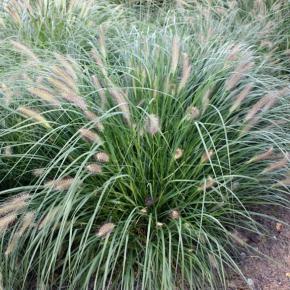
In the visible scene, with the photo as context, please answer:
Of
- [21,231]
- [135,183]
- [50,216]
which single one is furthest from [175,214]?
[21,231]

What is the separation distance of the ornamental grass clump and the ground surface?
9cm

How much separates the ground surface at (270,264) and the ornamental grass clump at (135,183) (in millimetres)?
90

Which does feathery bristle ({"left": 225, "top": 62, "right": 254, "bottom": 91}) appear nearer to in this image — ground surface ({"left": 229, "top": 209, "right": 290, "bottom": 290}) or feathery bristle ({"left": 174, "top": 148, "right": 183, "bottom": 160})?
feathery bristle ({"left": 174, "top": 148, "right": 183, "bottom": 160})

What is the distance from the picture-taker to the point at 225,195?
2.59 m

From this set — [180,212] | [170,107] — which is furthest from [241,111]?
[180,212]

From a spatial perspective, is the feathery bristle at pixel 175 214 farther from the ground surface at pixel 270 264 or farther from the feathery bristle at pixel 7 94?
the feathery bristle at pixel 7 94

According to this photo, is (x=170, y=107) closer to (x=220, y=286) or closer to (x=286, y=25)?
(x=220, y=286)

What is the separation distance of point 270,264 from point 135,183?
3.05ft

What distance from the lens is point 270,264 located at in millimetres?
2617

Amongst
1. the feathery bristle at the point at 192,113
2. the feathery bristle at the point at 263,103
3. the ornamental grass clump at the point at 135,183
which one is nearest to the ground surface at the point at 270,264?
the ornamental grass clump at the point at 135,183

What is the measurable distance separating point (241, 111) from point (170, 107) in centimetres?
55

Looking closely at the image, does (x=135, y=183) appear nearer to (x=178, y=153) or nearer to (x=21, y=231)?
(x=178, y=153)

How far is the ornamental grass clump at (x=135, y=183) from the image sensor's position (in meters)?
2.30

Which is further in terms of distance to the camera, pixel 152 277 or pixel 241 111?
pixel 241 111
